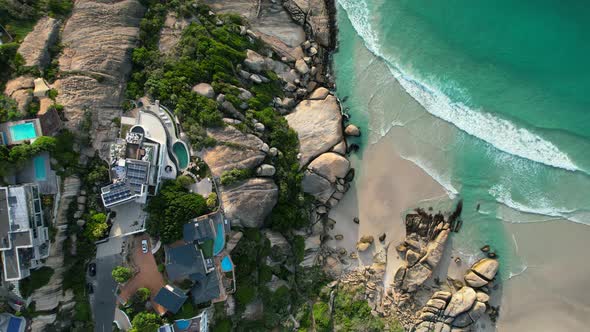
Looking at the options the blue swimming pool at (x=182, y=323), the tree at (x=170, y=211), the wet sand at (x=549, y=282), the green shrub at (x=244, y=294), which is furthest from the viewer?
the wet sand at (x=549, y=282)

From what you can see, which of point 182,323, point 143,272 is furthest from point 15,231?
point 182,323

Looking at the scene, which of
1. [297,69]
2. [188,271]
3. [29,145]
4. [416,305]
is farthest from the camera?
[297,69]

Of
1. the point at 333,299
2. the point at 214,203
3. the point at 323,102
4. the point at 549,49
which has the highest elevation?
the point at 549,49

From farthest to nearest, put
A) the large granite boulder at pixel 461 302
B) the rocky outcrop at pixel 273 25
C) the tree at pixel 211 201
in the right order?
the rocky outcrop at pixel 273 25 → the large granite boulder at pixel 461 302 → the tree at pixel 211 201

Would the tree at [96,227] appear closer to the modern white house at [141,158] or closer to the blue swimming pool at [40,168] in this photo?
the modern white house at [141,158]

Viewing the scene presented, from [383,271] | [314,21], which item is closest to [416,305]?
[383,271]

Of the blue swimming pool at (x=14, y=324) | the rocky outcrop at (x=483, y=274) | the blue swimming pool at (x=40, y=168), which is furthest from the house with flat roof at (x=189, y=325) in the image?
the rocky outcrop at (x=483, y=274)

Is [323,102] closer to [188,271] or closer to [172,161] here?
[172,161]

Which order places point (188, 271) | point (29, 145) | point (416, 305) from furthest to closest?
point (416, 305), point (188, 271), point (29, 145)
